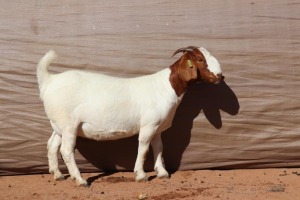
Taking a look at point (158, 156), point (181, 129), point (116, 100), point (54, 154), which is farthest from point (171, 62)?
point (54, 154)

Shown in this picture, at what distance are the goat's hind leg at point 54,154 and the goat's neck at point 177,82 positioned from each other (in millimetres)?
1295

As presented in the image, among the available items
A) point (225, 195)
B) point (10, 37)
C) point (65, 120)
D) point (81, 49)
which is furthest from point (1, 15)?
point (225, 195)

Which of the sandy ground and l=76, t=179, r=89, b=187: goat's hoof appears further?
l=76, t=179, r=89, b=187: goat's hoof

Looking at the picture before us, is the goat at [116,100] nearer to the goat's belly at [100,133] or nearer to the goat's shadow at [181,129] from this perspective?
the goat's belly at [100,133]

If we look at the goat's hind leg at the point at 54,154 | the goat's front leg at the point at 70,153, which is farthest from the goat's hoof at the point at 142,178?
the goat's hind leg at the point at 54,154

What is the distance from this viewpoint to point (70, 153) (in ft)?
24.2

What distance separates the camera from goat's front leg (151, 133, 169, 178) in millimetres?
7719

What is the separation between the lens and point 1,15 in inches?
305

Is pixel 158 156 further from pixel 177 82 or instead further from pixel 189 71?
pixel 189 71

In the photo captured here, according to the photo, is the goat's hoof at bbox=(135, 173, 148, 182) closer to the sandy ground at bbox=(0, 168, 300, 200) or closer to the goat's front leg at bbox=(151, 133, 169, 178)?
the sandy ground at bbox=(0, 168, 300, 200)

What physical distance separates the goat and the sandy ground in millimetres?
209

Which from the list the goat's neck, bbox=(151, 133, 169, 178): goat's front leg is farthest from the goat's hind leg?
the goat's neck

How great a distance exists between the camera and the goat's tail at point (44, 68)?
290 inches

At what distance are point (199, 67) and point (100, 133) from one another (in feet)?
3.88
